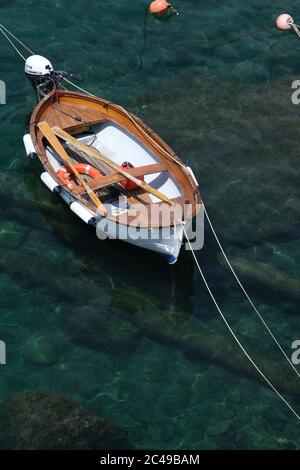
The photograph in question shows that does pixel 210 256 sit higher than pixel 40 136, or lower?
lower

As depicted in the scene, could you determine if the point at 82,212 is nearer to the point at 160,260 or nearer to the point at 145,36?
the point at 160,260

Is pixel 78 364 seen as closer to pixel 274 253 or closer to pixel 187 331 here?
pixel 187 331

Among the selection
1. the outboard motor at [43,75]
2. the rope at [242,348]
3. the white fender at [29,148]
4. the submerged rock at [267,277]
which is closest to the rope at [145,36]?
the outboard motor at [43,75]

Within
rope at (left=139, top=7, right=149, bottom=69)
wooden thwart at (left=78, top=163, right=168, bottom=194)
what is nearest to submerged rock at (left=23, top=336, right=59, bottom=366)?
wooden thwart at (left=78, top=163, right=168, bottom=194)

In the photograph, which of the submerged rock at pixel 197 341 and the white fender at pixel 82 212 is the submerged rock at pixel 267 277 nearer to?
the submerged rock at pixel 197 341

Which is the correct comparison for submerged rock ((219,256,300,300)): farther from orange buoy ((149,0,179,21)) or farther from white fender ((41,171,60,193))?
orange buoy ((149,0,179,21))
